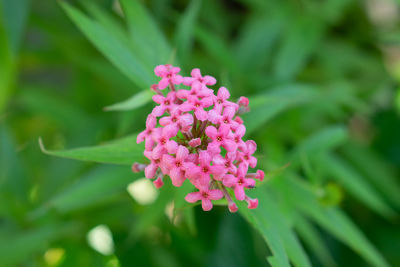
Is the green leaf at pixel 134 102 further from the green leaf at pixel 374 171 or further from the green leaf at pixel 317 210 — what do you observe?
the green leaf at pixel 374 171

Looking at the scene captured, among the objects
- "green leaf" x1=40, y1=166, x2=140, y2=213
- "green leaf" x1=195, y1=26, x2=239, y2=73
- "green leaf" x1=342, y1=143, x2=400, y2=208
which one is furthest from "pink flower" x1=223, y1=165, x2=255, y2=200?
"green leaf" x1=342, y1=143, x2=400, y2=208

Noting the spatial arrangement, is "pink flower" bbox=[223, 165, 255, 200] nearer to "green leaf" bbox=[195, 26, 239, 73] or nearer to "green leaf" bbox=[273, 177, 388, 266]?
"green leaf" bbox=[273, 177, 388, 266]

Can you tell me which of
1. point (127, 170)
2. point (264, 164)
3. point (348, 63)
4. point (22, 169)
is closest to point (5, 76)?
point (22, 169)

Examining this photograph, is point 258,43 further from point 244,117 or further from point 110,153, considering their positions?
point 110,153

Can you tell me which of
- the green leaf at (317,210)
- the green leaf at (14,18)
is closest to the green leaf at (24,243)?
the green leaf at (14,18)

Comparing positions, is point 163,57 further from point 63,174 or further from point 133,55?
point 63,174

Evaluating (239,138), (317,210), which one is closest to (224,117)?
(239,138)
